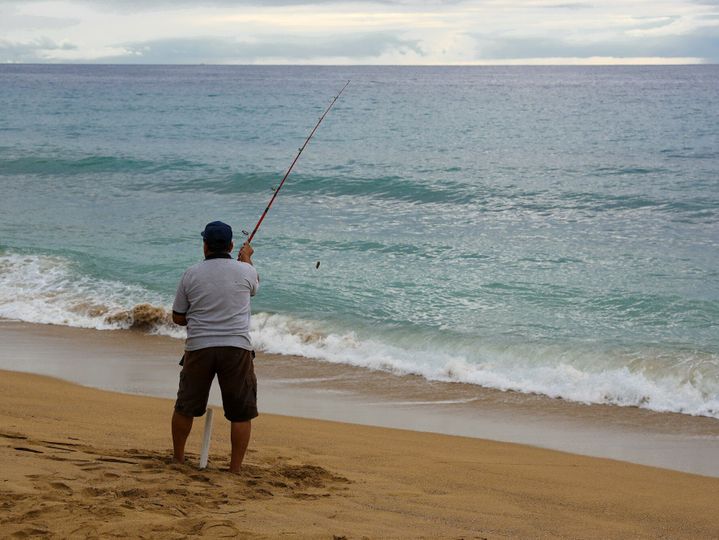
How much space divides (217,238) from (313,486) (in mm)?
1359

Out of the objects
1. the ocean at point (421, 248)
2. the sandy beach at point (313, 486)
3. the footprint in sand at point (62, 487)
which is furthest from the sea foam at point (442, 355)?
the footprint in sand at point (62, 487)

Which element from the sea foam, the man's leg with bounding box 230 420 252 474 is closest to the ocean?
the sea foam

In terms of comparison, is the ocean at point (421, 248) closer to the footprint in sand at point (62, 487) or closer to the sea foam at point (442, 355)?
the sea foam at point (442, 355)

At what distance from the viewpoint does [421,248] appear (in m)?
13.3

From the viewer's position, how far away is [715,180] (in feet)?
65.8

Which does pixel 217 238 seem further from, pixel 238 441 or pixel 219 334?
pixel 238 441

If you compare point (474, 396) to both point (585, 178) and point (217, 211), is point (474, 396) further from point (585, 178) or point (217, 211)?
point (585, 178)

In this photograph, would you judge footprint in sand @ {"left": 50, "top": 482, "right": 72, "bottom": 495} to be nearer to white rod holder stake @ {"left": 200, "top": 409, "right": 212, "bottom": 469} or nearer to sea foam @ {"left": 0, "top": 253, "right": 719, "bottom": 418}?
white rod holder stake @ {"left": 200, "top": 409, "right": 212, "bottom": 469}

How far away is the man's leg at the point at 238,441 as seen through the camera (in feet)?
14.5

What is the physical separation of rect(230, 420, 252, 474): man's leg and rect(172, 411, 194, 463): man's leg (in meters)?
0.23

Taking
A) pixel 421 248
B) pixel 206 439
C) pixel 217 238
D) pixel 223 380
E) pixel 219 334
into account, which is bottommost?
pixel 206 439

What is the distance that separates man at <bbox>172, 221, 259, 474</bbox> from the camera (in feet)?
14.1

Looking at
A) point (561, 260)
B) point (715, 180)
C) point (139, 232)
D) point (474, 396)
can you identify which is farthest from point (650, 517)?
point (715, 180)

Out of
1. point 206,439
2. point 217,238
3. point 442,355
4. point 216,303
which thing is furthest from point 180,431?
point 442,355
